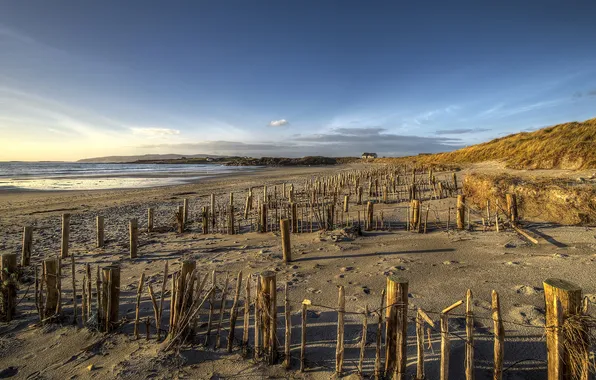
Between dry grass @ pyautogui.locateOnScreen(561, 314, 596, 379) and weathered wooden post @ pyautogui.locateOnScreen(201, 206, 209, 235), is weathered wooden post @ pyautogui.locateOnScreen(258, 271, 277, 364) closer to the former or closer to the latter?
dry grass @ pyautogui.locateOnScreen(561, 314, 596, 379)

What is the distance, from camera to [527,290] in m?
4.28

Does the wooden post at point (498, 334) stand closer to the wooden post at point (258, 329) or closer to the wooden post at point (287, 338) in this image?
the wooden post at point (287, 338)

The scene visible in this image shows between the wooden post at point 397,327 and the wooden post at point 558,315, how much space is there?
3.63ft

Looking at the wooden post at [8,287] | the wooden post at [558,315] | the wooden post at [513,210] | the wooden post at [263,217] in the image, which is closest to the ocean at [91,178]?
the wooden post at [263,217]

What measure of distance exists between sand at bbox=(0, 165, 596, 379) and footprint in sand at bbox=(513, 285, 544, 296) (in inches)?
0.9

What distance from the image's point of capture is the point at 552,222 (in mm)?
7527

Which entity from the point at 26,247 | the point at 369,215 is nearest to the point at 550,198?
the point at 369,215

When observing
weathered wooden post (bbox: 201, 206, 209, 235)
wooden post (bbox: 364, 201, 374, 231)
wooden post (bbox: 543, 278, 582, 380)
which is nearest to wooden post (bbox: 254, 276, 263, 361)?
wooden post (bbox: 543, 278, 582, 380)

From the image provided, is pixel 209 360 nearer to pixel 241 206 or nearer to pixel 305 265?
pixel 305 265

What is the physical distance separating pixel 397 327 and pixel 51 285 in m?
4.54

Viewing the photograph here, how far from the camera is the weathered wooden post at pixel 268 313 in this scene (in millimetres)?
3135

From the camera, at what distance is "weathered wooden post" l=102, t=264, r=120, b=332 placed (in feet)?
12.2

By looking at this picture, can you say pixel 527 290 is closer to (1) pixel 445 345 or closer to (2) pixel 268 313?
(1) pixel 445 345

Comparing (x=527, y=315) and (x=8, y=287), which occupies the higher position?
(x=8, y=287)
